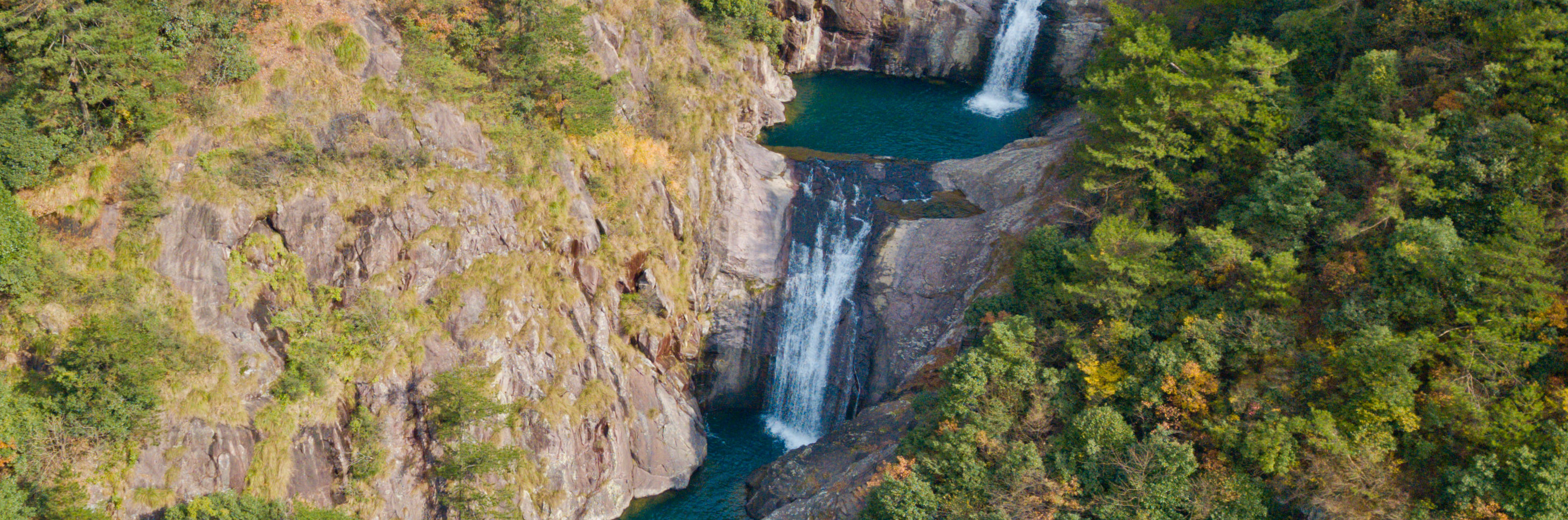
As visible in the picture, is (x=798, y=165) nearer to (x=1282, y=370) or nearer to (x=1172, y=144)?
(x=1172, y=144)

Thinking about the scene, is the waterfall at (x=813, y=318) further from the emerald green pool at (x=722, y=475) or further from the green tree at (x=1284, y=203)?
the green tree at (x=1284, y=203)

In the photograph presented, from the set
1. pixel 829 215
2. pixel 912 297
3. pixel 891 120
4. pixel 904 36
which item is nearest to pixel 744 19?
pixel 891 120

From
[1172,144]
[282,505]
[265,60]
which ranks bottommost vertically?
[282,505]

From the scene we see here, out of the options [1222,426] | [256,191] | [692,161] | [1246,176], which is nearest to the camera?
[1222,426]

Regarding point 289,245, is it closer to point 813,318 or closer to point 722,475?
point 722,475

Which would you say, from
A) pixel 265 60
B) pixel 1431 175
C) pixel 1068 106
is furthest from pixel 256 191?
pixel 1068 106

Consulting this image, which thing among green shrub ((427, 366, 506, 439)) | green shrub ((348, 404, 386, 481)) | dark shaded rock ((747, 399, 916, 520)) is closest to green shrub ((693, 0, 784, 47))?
dark shaded rock ((747, 399, 916, 520))
